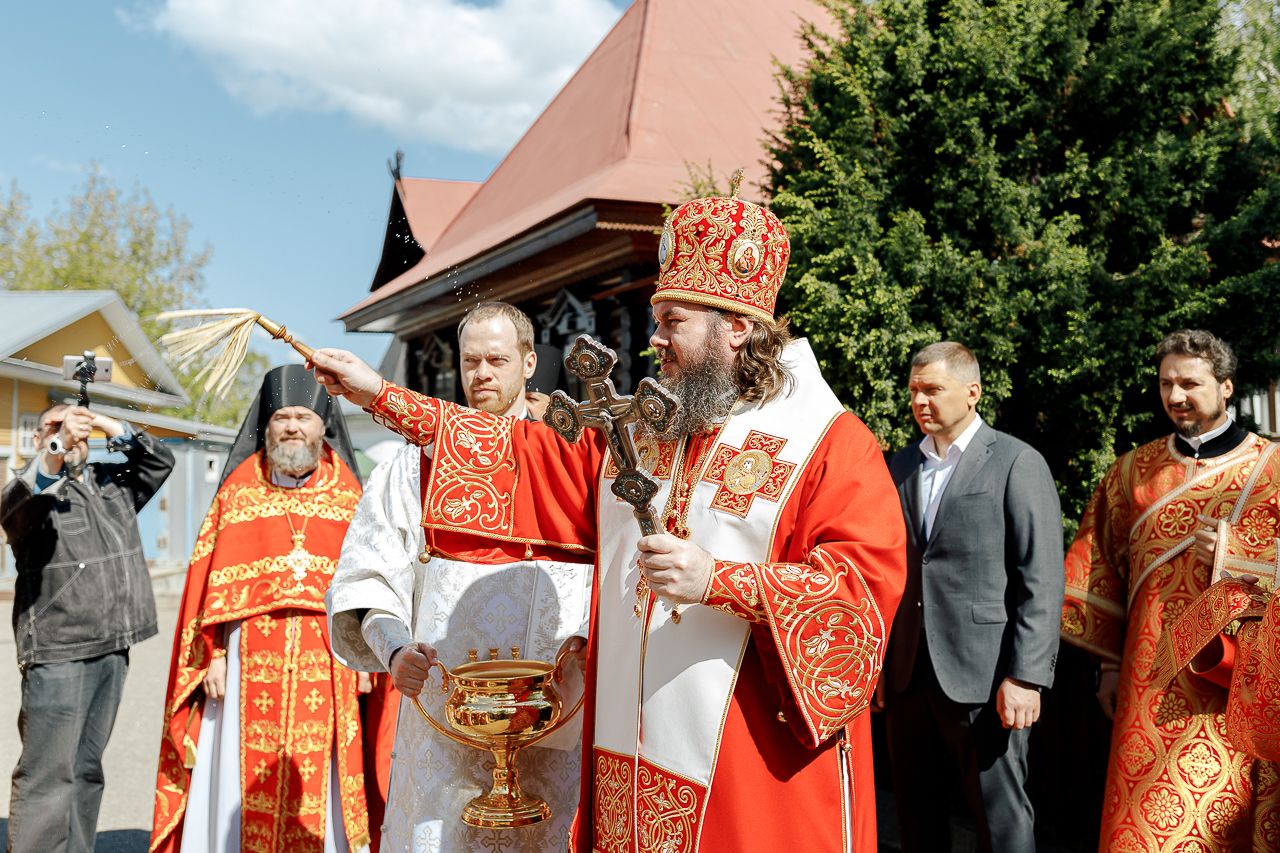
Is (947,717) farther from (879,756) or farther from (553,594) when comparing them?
(879,756)

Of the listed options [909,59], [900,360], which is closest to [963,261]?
[900,360]

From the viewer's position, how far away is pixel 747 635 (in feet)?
8.17

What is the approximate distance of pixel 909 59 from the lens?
242 inches

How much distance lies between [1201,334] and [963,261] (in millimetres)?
2053

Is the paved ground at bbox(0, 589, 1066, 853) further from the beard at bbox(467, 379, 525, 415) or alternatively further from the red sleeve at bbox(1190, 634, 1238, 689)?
the beard at bbox(467, 379, 525, 415)

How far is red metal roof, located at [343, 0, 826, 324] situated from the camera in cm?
862

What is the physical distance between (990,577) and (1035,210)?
9.49 ft

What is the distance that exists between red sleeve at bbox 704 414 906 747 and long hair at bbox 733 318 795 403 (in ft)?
0.99

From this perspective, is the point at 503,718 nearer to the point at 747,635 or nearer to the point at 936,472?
the point at 747,635

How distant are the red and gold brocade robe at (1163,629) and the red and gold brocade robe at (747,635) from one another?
1889mm

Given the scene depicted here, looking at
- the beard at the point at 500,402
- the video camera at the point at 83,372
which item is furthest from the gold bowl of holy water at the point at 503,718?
the video camera at the point at 83,372

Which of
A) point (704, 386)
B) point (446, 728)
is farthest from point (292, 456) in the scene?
point (704, 386)

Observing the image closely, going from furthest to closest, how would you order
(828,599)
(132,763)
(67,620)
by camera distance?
(132,763)
(67,620)
(828,599)

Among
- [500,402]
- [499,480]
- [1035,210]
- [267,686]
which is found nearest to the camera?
[499,480]
